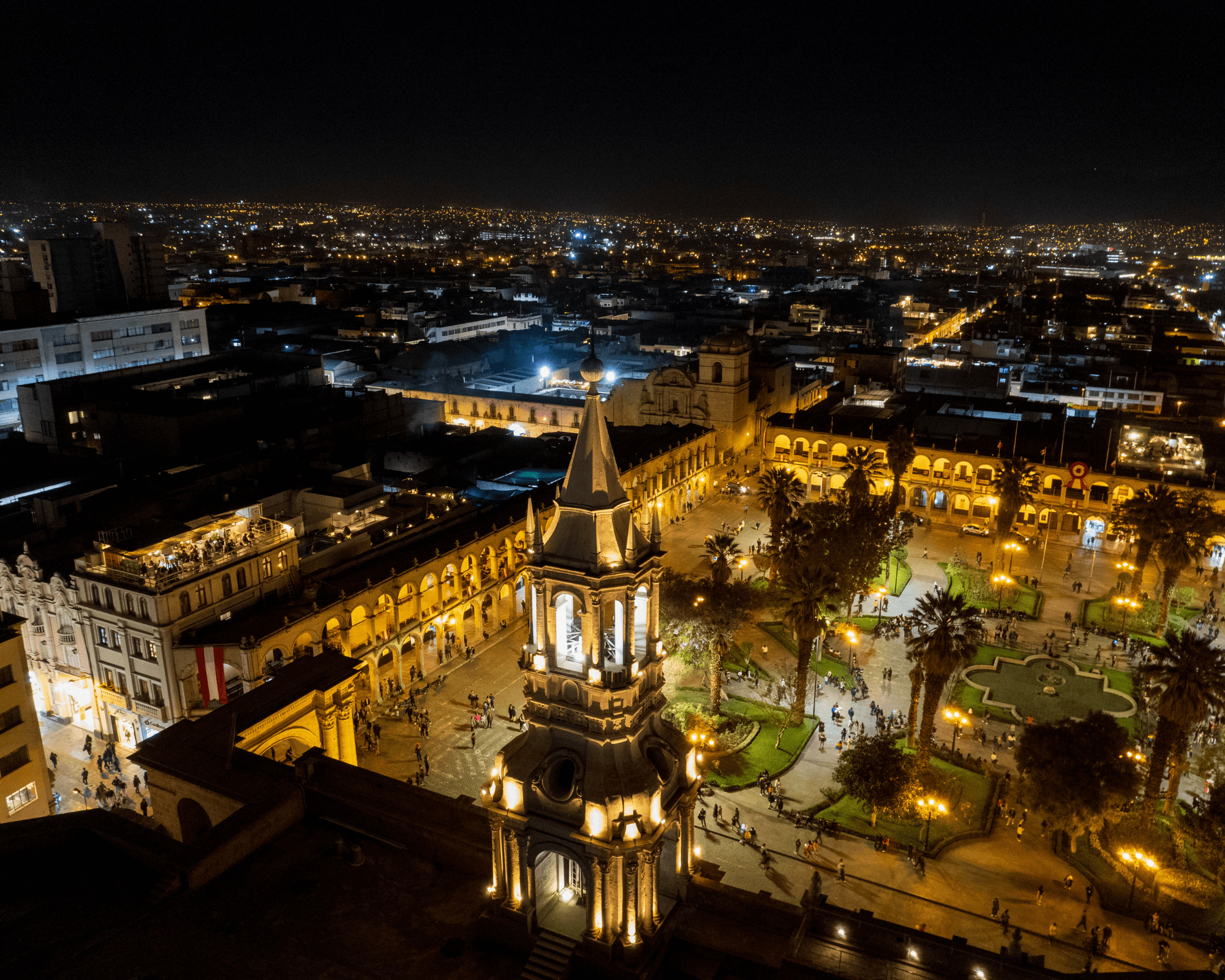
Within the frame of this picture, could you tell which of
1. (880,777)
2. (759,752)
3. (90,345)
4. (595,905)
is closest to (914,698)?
(880,777)

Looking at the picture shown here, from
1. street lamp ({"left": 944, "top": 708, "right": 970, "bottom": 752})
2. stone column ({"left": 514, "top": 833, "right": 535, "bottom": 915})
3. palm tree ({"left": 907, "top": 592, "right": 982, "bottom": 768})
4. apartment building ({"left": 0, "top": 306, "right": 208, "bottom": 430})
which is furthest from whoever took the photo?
apartment building ({"left": 0, "top": 306, "right": 208, "bottom": 430})

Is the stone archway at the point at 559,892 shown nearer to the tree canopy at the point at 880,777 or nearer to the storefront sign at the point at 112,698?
the tree canopy at the point at 880,777

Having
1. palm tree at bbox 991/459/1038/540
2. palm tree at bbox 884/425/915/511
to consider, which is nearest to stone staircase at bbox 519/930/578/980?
palm tree at bbox 991/459/1038/540

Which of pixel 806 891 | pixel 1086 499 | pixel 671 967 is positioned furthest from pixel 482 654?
pixel 1086 499

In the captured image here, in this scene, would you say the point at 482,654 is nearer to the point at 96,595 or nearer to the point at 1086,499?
the point at 96,595

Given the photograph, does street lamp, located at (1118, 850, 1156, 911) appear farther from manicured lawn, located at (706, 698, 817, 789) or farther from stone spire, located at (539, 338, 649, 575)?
stone spire, located at (539, 338, 649, 575)

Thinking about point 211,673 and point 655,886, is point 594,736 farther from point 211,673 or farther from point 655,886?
point 211,673

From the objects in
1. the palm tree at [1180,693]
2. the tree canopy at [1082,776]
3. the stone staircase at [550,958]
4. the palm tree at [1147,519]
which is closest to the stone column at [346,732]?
the stone staircase at [550,958]
